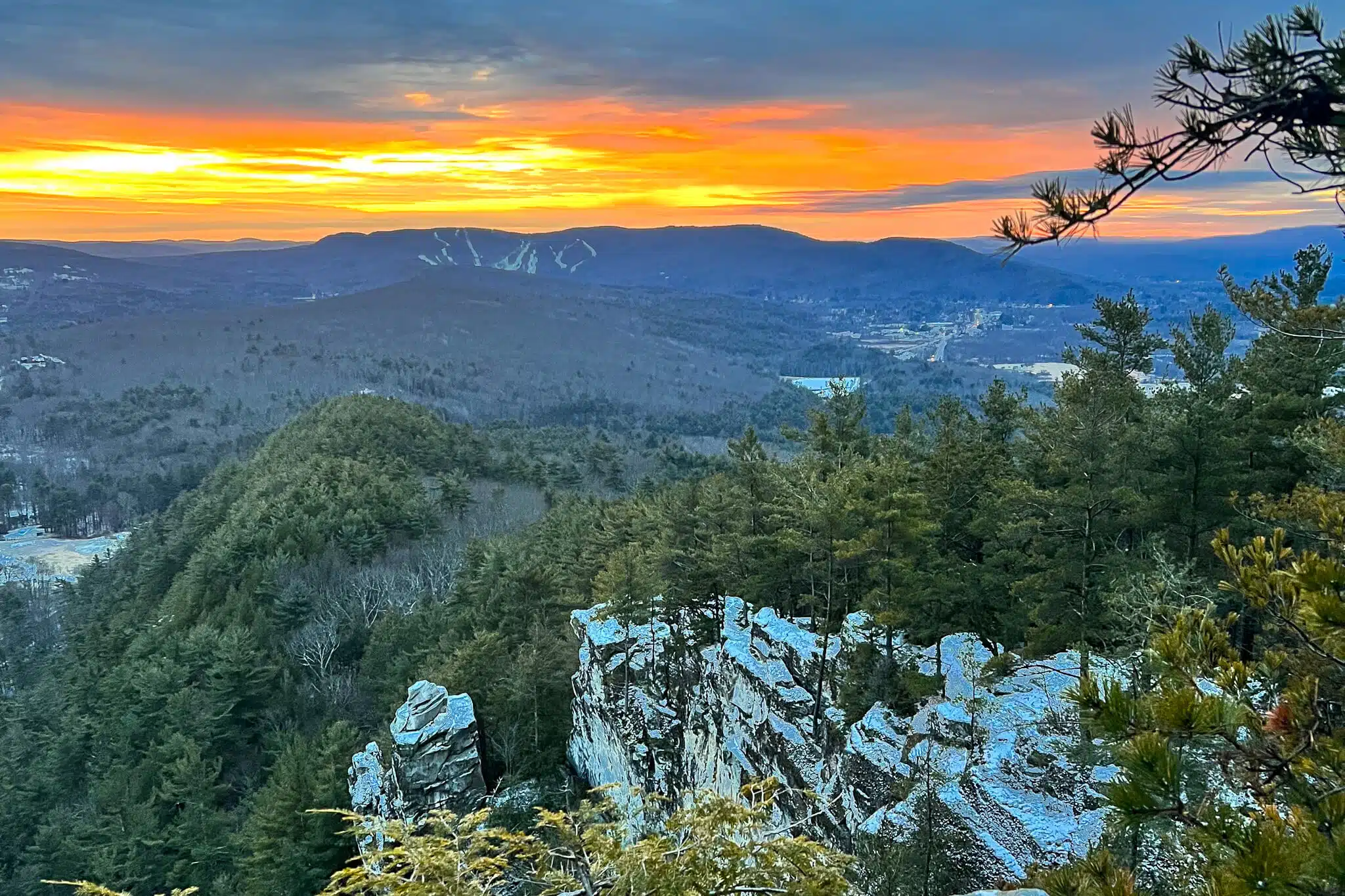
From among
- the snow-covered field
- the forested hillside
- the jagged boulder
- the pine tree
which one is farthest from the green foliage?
the snow-covered field

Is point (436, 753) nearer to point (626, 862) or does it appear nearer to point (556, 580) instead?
point (556, 580)

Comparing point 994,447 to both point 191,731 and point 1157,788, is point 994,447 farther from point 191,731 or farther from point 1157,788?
point 191,731

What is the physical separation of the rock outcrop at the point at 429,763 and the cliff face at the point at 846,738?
431 cm

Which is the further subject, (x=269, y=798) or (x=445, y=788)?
(x=269, y=798)

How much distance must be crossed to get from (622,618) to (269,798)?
14719mm

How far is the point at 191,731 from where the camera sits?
1451 inches

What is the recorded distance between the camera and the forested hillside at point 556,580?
15750mm

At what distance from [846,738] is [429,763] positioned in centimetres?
1501

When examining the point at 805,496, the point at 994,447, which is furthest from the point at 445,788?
the point at 994,447

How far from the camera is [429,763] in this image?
2550 centimetres

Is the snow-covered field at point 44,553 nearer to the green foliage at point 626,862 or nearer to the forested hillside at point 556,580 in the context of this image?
the forested hillside at point 556,580

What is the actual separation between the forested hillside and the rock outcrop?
2.60m

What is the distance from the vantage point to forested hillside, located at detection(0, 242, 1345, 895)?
1575 centimetres

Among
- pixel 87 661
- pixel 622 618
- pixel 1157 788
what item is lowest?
pixel 87 661
